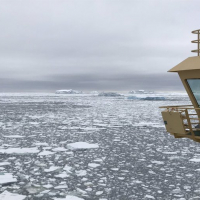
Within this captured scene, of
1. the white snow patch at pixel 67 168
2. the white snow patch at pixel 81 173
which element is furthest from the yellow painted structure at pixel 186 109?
the white snow patch at pixel 67 168

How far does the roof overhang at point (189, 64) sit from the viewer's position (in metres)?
5.58

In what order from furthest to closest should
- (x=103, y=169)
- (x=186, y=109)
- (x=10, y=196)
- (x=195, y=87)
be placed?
1. (x=103, y=169)
2. (x=195, y=87)
3. (x=186, y=109)
4. (x=10, y=196)

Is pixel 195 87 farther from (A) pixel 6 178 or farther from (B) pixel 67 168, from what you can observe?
(A) pixel 6 178

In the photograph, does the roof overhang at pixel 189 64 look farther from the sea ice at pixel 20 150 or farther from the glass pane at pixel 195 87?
the sea ice at pixel 20 150

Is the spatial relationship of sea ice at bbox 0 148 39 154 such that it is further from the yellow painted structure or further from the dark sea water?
the yellow painted structure

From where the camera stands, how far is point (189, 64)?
577 centimetres

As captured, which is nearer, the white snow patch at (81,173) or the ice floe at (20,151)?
the white snow patch at (81,173)

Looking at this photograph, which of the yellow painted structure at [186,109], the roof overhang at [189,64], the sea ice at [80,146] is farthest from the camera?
the sea ice at [80,146]

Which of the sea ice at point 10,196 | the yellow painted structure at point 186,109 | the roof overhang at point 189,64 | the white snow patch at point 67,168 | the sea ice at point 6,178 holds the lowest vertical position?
the white snow patch at point 67,168

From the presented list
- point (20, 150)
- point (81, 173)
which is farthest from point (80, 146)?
point (81, 173)

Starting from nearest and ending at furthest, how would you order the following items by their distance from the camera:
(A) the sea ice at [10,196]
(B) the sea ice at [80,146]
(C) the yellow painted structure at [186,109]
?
1. (A) the sea ice at [10,196]
2. (C) the yellow painted structure at [186,109]
3. (B) the sea ice at [80,146]

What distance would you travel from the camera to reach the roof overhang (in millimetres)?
5576

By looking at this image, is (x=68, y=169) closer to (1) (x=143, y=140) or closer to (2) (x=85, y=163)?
(2) (x=85, y=163)

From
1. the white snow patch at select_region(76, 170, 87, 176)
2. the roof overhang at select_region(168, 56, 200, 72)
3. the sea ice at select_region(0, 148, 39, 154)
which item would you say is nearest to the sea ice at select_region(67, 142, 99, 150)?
the sea ice at select_region(0, 148, 39, 154)
